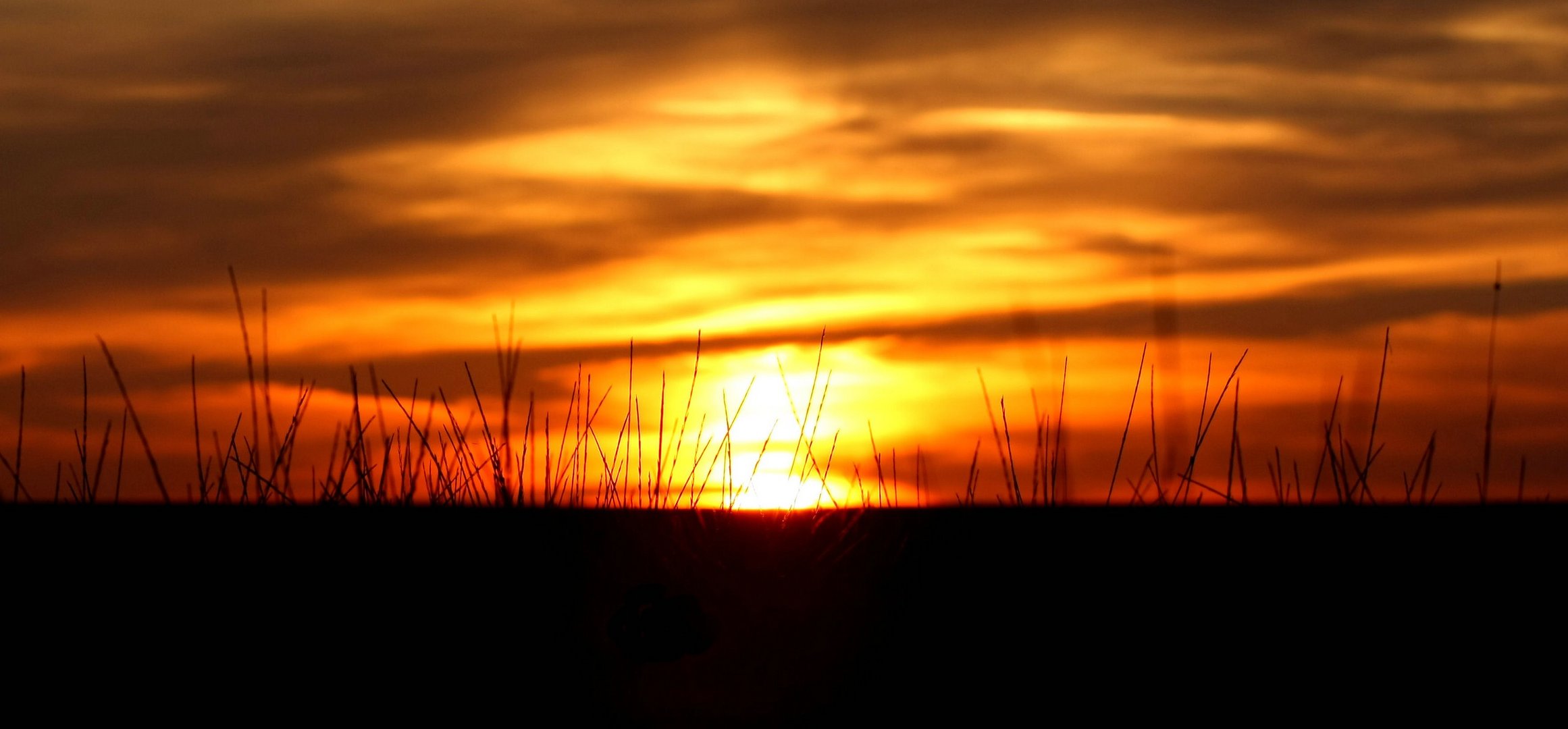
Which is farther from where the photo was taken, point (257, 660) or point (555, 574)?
point (555, 574)

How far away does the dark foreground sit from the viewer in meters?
2.72

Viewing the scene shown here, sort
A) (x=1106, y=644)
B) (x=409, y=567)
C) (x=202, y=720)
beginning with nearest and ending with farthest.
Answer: (x=202, y=720) → (x=1106, y=644) → (x=409, y=567)

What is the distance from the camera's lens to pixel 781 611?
2.89 metres

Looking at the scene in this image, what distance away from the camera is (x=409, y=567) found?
9.82 ft

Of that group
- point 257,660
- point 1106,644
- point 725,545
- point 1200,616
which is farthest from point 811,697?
point 257,660

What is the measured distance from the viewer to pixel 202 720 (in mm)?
2641

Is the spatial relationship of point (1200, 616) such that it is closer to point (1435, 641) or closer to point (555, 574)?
point (1435, 641)

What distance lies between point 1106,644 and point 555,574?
3.59 feet

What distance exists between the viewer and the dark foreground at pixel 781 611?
8.92ft

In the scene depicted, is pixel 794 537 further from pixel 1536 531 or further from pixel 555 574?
pixel 1536 531

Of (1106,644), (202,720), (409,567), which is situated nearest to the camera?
(202,720)

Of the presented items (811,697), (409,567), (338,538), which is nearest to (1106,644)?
(811,697)

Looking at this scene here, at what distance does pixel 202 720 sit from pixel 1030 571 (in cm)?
160

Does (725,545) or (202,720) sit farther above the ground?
(725,545)
